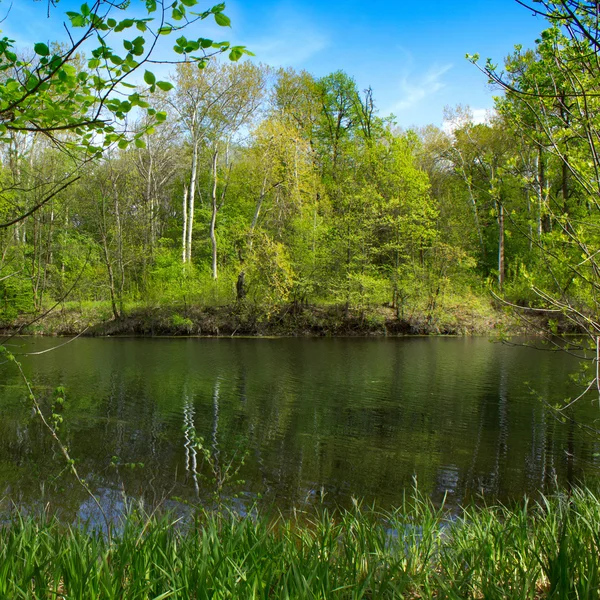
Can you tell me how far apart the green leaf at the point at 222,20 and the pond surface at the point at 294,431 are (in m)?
3.53

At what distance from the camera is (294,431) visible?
9695 mm

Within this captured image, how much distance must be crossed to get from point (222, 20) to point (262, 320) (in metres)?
26.7

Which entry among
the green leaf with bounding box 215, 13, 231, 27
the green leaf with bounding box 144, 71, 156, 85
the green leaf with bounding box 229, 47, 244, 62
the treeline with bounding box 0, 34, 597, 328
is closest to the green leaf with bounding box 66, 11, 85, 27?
the green leaf with bounding box 144, 71, 156, 85

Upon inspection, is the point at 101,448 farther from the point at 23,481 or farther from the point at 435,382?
the point at 435,382

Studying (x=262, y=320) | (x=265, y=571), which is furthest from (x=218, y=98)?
(x=265, y=571)

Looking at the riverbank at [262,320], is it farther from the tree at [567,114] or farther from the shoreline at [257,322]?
the tree at [567,114]

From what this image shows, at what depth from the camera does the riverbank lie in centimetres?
2905

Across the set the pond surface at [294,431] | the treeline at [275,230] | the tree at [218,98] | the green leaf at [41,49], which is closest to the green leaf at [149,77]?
the green leaf at [41,49]

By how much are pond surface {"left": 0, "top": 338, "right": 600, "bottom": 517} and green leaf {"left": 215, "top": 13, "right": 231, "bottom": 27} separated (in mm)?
3534

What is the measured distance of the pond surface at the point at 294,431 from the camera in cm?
695

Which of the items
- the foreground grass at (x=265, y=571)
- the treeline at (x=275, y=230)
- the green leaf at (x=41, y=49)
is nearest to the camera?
the foreground grass at (x=265, y=571)

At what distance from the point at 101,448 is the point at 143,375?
281 inches

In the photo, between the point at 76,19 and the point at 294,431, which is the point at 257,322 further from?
the point at 76,19

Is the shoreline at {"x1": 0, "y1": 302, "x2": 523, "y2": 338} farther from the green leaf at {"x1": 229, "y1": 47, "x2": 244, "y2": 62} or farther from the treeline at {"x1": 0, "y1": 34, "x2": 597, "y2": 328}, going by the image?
the green leaf at {"x1": 229, "y1": 47, "x2": 244, "y2": 62}
